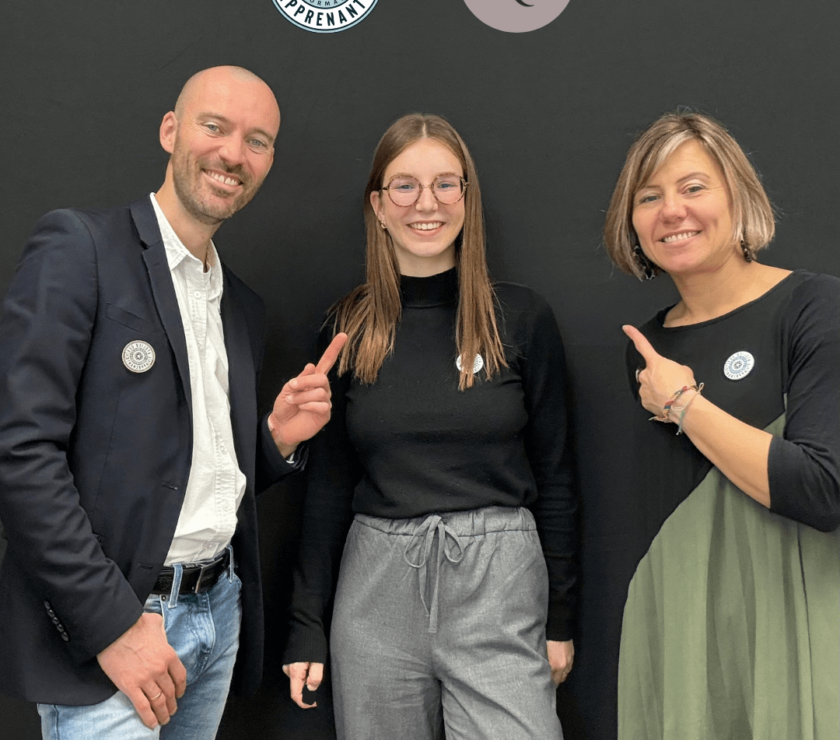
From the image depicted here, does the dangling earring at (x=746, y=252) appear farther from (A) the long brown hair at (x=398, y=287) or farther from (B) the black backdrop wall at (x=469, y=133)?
(A) the long brown hair at (x=398, y=287)

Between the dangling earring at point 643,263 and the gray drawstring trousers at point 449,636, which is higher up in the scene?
the dangling earring at point 643,263

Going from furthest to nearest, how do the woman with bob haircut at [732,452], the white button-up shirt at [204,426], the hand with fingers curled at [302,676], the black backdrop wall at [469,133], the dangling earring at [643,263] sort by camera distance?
the black backdrop wall at [469,133], the hand with fingers curled at [302,676], the dangling earring at [643,263], the white button-up shirt at [204,426], the woman with bob haircut at [732,452]

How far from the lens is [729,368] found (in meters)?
1.55

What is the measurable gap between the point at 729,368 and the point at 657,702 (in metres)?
0.77

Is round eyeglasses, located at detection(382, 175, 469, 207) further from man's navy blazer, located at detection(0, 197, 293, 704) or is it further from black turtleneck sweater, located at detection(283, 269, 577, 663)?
man's navy blazer, located at detection(0, 197, 293, 704)

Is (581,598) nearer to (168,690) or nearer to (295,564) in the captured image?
(295,564)

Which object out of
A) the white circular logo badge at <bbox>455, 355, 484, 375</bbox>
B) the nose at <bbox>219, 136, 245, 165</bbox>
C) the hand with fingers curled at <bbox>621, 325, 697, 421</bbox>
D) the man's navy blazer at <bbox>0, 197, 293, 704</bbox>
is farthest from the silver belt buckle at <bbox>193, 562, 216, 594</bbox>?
the hand with fingers curled at <bbox>621, 325, 697, 421</bbox>

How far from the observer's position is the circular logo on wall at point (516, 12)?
2051 mm

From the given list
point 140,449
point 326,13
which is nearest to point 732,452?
point 140,449

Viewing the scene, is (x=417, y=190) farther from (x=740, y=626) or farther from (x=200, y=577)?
(x=740, y=626)

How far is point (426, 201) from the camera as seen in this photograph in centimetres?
182

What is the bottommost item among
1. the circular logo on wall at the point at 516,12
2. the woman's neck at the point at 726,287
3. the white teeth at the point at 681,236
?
the woman's neck at the point at 726,287

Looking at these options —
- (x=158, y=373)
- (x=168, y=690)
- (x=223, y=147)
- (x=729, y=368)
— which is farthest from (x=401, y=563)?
(x=223, y=147)

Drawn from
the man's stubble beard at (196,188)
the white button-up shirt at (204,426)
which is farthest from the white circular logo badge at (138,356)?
the man's stubble beard at (196,188)
